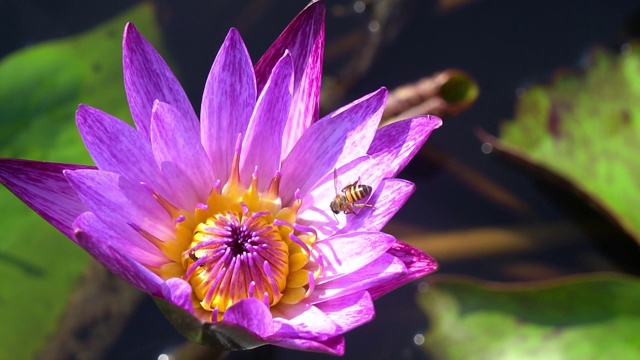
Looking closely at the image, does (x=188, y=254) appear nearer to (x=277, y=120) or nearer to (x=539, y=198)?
(x=277, y=120)

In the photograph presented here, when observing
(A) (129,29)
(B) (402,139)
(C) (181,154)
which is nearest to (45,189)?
(C) (181,154)

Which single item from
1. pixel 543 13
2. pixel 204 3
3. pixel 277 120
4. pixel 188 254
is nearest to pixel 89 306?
pixel 188 254

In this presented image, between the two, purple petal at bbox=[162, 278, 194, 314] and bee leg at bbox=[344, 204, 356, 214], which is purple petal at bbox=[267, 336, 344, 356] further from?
bee leg at bbox=[344, 204, 356, 214]

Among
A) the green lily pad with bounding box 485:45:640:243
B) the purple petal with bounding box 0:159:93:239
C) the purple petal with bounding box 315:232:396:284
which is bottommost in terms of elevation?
the green lily pad with bounding box 485:45:640:243

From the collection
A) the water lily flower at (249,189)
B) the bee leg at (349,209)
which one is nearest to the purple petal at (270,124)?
the water lily flower at (249,189)

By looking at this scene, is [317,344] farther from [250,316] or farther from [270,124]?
[270,124]

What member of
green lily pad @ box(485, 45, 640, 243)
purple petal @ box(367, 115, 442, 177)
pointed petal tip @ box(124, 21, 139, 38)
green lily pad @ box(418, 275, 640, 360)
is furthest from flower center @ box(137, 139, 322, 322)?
green lily pad @ box(485, 45, 640, 243)
